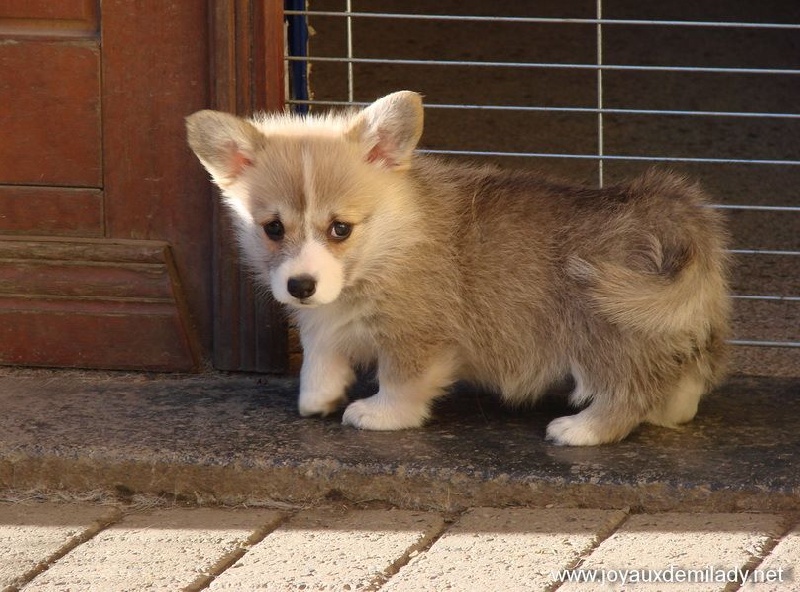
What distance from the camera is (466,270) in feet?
10.3

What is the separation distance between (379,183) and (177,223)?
0.85 meters

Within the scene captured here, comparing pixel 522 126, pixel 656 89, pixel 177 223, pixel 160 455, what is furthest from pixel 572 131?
pixel 160 455

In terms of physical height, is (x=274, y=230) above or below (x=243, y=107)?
below


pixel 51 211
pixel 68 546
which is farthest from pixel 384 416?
pixel 51 211

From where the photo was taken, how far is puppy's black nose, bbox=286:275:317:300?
2.85m

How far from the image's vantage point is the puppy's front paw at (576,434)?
3025 millimetres

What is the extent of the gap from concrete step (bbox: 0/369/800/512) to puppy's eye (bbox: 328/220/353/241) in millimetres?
543

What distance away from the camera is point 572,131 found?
22.0ft

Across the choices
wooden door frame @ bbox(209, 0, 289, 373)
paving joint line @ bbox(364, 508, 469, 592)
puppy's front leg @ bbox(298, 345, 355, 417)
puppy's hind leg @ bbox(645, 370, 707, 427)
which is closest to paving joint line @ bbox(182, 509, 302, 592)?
paving joint line @ bbox(364, 508, 469, 592)

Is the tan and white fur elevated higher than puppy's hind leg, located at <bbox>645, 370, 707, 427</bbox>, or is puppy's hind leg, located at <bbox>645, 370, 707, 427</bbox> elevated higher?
the tan and white fur

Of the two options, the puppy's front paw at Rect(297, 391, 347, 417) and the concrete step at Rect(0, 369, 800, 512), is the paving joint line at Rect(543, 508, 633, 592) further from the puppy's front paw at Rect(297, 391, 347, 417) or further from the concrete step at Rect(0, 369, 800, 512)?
the puppy's front paw at Rect(297, 391, 347, 417)

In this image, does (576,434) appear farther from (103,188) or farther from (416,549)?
(103,188)

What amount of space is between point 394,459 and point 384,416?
26cm

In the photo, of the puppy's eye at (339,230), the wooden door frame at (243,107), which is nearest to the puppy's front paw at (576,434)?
the puppy's eye at (339,230)
